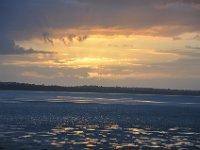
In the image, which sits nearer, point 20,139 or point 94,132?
point 20,139

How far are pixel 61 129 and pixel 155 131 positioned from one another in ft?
39.9

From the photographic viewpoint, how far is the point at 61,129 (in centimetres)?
6197

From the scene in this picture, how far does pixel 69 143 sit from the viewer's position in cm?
4753

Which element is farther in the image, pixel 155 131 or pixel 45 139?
pixel 155 131

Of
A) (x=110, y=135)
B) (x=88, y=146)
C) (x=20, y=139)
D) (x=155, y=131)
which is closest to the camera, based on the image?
(x=88, y=146)

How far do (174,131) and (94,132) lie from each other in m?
11.0

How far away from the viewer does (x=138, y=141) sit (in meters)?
50.1

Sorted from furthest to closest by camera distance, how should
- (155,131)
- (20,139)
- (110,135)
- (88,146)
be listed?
1. (155,131)
2. (110,135)
3. (20,139)
4. (88,146)

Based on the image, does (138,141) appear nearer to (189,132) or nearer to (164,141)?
(164,141)

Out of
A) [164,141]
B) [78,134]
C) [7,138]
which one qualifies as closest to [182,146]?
[164,141]

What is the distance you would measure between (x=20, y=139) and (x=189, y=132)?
76.6 feet

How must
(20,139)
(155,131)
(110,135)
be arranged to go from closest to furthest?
(20,139) < (110,135) < (155,131)

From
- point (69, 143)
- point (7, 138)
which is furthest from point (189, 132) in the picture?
point (7, 138)

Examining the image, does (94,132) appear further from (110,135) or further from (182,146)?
(182,146)
